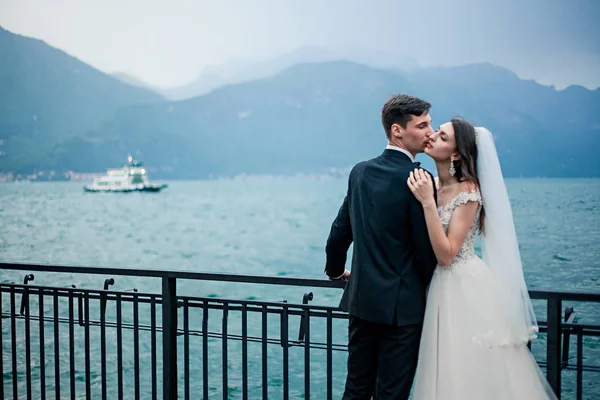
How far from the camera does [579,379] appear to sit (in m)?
2.13

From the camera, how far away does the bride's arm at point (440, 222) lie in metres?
1.79

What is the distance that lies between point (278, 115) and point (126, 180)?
64.9 ft

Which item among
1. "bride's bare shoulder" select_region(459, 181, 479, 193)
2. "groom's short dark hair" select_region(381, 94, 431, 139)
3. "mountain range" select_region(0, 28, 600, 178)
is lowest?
"bride's bare shoulder" select_region(459, 181, 479, 193)

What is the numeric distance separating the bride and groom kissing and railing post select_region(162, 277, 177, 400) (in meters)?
0.82

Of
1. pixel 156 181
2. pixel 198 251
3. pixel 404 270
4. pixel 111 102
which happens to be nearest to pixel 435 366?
pixel 404 270

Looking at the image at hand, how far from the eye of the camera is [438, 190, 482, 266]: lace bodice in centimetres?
194

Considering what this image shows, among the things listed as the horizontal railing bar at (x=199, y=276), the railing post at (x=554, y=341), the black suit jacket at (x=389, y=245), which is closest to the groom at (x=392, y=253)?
the black suit jacket at (x=389, y=245)

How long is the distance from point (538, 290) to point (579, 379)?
14.7 inches

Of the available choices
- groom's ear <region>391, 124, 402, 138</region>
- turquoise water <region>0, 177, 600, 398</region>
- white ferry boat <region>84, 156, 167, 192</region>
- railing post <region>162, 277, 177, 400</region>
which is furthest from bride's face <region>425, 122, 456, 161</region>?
white ferry boat <region>84, 156, 167, 192</region>

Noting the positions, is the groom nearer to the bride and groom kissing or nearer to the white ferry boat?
the bride and groom kissing

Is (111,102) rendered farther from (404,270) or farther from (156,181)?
(404,270)

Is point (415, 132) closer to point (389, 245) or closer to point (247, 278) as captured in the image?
point (389, 245)

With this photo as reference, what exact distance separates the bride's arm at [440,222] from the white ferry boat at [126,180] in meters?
68.2

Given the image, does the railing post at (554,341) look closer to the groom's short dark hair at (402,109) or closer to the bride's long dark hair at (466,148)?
the bride's long dark hair at (466,148)
